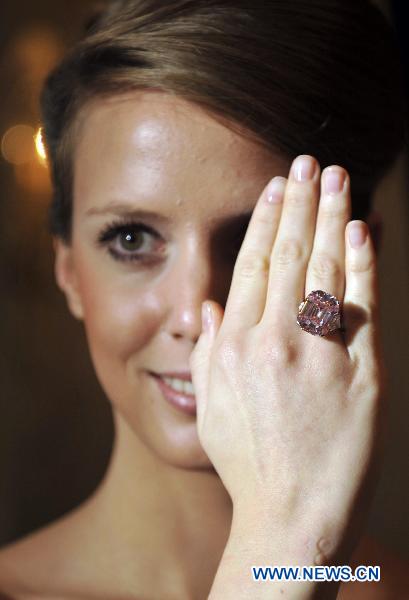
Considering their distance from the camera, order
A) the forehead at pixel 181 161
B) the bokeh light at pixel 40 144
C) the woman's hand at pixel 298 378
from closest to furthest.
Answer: the woman's hand at pixel 298 378
the forehead at pixel 181 161
the bokeh light at pixel 40 144

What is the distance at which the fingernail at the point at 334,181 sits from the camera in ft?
1.87

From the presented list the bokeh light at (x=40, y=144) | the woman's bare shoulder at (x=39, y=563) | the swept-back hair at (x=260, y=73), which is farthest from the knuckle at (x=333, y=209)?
the woman's bare shoulder at (x=39, y=563)

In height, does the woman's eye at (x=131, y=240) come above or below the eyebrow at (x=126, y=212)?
below

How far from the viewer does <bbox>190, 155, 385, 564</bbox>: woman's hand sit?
0.52 m

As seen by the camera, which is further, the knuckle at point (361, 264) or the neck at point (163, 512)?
the neck at point (163, 512)

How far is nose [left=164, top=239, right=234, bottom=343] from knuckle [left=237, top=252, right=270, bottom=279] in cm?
6

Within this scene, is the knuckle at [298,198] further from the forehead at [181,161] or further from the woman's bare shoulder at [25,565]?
the woman's bare shoulder at [25,565]

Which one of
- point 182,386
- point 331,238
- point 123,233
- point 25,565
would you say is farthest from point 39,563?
point 331,238

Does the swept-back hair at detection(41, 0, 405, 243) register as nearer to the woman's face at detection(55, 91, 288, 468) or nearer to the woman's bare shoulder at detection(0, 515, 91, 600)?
the woman's face at detection(55, 91, 288, 468)

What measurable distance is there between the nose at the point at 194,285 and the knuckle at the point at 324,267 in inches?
4.3

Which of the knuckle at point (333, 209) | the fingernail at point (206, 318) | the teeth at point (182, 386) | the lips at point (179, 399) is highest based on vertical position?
the knuckle at point (333, 209)

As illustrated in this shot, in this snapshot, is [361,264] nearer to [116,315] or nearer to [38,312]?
[116,315]

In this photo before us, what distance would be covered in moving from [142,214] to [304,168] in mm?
153

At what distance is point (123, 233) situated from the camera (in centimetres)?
68
